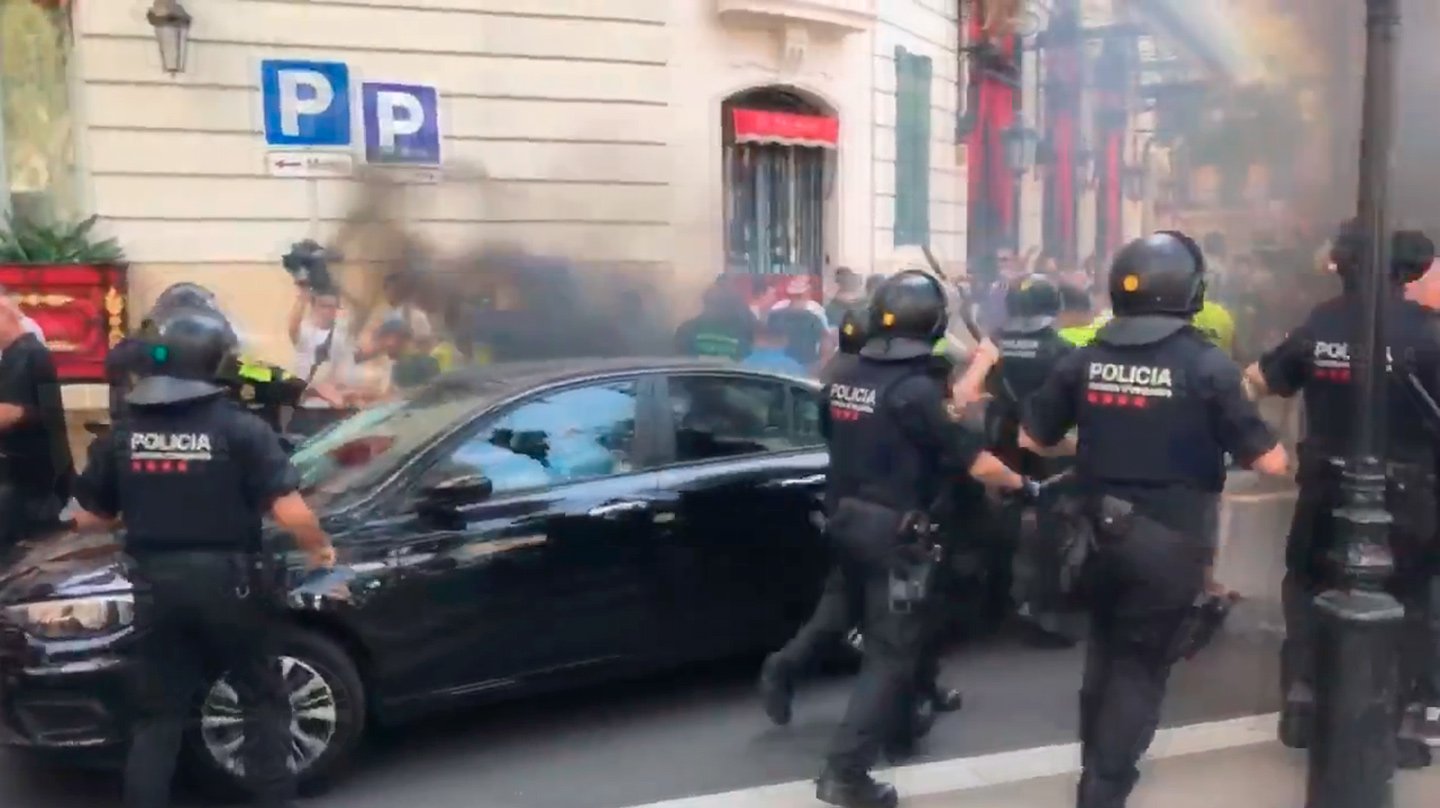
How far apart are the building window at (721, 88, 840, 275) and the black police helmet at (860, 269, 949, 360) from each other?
3.21 m

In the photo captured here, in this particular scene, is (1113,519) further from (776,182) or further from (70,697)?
(776,182)

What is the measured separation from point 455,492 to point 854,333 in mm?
1463

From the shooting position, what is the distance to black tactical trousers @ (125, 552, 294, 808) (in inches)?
140

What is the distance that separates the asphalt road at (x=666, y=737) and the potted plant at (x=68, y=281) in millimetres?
3526

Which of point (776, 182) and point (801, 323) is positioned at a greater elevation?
point (776, 182)

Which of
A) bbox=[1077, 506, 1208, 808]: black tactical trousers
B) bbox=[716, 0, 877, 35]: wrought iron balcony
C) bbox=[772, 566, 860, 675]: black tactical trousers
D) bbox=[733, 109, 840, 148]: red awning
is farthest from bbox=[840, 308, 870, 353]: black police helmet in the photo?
bbox=[716, 0, 877, 35]: wrought iron balcony

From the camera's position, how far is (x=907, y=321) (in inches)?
162

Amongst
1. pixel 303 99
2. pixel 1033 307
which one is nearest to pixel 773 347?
pixel 1033 307

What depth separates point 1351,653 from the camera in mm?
3668

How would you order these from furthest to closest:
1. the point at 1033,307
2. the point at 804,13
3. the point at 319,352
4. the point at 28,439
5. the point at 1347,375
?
the point at 804,13, the point at 319,352, the point at 1033,307, the point at 28,439, the point at 1347,375

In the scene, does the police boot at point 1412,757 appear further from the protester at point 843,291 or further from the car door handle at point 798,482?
the protester at point 843,291

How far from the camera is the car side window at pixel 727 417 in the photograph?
505 cm

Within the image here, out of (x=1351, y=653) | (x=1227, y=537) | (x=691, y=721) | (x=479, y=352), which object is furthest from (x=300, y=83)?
(x=1351, y=653)

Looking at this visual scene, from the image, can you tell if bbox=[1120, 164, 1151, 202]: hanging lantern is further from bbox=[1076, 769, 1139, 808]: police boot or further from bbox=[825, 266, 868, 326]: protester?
bbox=[1076, 769, 1139, 808]: police boot
